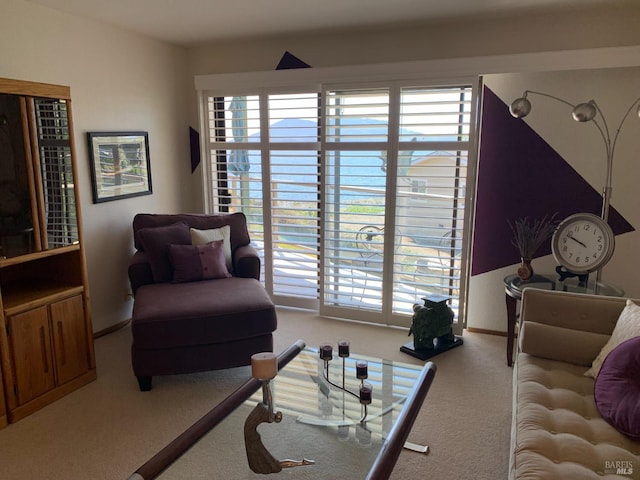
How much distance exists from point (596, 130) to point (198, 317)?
297cm

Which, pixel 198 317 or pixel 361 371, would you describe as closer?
pixel 361 371

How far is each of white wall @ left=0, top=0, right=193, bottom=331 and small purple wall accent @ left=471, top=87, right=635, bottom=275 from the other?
8.84ft

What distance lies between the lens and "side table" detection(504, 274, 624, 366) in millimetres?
2913

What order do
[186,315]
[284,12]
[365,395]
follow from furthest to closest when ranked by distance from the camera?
[284,12] < [186,315] < [365,395]

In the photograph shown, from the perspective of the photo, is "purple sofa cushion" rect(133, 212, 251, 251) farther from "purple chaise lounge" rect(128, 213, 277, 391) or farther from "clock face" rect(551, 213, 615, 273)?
"clock face" rect(551, 213, 615, 273)

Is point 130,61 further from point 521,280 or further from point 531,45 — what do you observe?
point 521,280

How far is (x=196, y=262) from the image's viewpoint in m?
3.46

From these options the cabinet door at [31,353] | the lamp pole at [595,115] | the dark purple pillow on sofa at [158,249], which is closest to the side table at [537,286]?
the lamp pole at [595,115]

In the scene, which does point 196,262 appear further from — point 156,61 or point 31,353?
point 156,61

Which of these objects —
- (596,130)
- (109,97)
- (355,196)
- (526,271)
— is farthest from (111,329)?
(596,130)

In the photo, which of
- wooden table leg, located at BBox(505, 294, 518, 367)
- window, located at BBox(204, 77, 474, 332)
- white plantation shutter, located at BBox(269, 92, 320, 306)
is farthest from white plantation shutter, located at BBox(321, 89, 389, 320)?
wooden table leg, located at BBox(505, 294, 518, 367)

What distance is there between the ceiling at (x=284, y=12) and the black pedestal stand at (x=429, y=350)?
2.33 metres

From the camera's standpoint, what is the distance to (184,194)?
4.59 meters

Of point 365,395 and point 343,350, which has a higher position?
point 343,350
